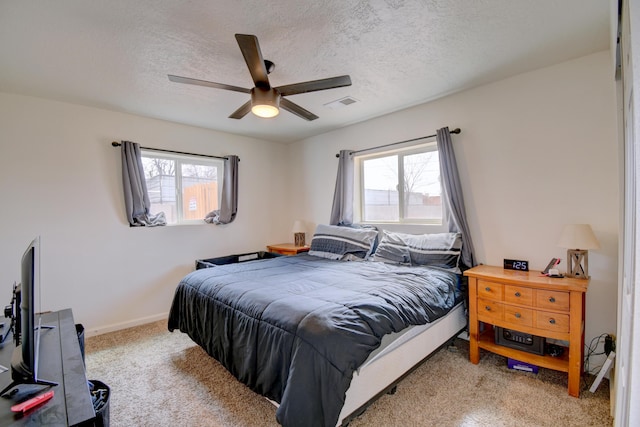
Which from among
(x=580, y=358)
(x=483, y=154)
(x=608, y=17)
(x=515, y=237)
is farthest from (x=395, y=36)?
(x=580, y=358)

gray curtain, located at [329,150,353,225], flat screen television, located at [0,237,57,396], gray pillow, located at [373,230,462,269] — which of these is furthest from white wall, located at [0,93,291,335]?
gray pillow, located at [373,230,462,269]

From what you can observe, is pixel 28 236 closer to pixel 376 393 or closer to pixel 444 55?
pixel 376 393

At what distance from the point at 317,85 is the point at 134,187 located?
253 cm

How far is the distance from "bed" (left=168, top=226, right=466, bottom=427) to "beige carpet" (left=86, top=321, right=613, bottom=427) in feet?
0.65

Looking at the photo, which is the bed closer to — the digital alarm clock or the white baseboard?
the digital alarm clock

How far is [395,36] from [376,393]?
2283mm

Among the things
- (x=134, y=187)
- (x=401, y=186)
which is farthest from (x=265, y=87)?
(x=134, y=187)

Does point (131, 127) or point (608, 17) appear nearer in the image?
point (608, 17)

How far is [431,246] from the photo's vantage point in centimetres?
279

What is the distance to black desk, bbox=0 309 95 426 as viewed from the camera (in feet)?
2.98

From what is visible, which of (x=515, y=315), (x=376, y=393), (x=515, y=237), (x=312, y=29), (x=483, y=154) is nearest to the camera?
(x=376, y=393)

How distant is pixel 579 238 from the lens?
2020mm

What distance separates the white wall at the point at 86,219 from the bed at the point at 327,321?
1066 millimetres

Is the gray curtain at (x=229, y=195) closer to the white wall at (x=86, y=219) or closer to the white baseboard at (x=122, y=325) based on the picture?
the white wall at (x=86, y=219)
